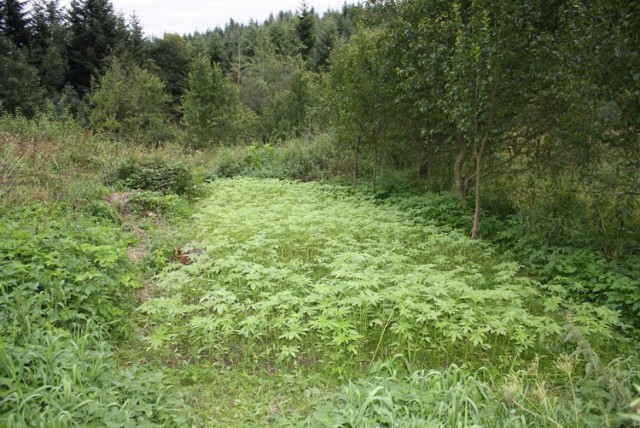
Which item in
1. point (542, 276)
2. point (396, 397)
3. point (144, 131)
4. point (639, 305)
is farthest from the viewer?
point (144, 131)

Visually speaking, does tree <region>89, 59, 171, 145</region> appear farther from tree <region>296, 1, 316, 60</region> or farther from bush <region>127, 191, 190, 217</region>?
tree <region>296, 1, 316, 60</region>

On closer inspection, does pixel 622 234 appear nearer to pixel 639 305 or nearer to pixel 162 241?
pixel 639 305

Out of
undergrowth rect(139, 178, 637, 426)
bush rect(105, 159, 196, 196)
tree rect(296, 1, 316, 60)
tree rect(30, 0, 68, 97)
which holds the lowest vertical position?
undergrowth rect(139, 178, 637, 426)

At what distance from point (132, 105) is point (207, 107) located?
657 centimetres

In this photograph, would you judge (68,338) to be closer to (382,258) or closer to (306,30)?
(382,258)

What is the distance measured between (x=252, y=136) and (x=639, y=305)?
2251 centimetres

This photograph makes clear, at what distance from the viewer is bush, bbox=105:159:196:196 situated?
376 inches

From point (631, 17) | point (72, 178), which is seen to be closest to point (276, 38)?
point (72, 178)

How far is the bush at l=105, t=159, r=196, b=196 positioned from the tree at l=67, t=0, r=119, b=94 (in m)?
29.2

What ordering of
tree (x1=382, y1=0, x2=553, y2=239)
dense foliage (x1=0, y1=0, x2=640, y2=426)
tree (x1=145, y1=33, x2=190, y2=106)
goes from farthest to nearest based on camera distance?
1. tree (x1=145, y1=33, x2=190, y2=106)
2. tree (x1=382, y1=0, x2=553, y2=239)
3. dense foliage (x1=0, y1=0, x2=640, y2=426)

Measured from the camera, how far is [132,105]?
23.2 m

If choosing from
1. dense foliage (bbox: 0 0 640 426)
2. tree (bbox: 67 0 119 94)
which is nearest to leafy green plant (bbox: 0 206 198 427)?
dense foliage (bbox: 0 0 640 426)

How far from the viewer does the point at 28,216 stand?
5.67 meters

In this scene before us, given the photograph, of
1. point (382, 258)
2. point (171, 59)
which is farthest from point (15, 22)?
point (382, 258)
